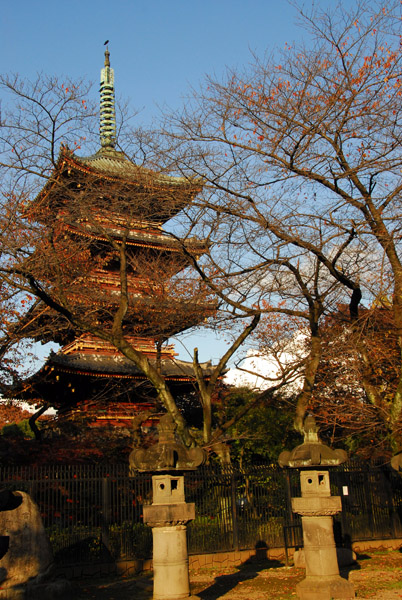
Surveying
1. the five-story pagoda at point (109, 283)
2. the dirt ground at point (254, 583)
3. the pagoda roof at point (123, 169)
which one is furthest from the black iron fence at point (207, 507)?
the pagoda roof at point (123, 169)

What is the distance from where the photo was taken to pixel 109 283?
23062mm

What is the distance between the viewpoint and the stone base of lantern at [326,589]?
8.70 meters

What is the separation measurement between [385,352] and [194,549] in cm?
627

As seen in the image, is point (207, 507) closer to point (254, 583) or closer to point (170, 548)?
point (254, 583)

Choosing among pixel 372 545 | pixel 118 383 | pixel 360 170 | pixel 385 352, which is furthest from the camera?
pixel 118 383

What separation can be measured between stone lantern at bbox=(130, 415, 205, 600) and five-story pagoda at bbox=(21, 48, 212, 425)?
4.97 meters

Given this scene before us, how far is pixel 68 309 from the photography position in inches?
483

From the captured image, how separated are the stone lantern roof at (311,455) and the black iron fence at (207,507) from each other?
4.45 metres

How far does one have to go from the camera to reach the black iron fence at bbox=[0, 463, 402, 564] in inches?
478

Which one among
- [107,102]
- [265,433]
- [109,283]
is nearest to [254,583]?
[265,433]

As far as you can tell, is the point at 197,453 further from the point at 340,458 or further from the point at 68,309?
the point at 68,309

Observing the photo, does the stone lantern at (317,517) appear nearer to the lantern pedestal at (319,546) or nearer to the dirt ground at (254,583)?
the lantern pedestal at (319,546)

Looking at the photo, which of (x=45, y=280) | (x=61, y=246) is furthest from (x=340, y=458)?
(x=61, y=246)

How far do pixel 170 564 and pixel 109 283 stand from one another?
16379 millimetres
